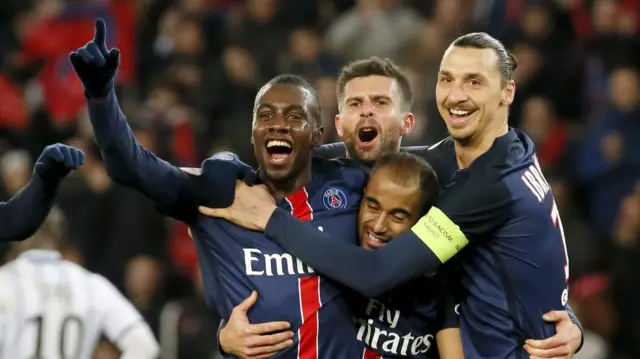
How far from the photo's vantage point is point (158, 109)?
31.3 ft

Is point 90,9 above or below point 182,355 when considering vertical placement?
above

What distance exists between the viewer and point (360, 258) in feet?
14.0

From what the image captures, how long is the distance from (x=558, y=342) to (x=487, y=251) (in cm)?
42

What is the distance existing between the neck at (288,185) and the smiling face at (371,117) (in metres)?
0.48

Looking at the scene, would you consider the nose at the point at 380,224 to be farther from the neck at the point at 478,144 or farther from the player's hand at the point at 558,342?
the player's hand at the point at 558,342

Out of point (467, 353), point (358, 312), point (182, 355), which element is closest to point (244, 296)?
point (358, 312)

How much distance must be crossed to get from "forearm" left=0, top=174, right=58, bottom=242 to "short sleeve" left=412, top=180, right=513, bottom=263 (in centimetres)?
148

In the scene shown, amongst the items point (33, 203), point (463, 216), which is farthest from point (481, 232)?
point (33, 203)

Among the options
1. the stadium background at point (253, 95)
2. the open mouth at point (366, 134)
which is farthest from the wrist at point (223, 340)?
the stadium background at point (253, 95)

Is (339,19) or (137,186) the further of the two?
(339,19)

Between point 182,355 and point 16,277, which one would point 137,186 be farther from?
point 182,355

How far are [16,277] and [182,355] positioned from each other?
7.61 ft

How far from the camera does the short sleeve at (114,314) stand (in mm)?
6195

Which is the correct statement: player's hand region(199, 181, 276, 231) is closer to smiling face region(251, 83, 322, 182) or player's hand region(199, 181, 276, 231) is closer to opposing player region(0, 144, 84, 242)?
smiling face region(251, 83, 322, 182)
